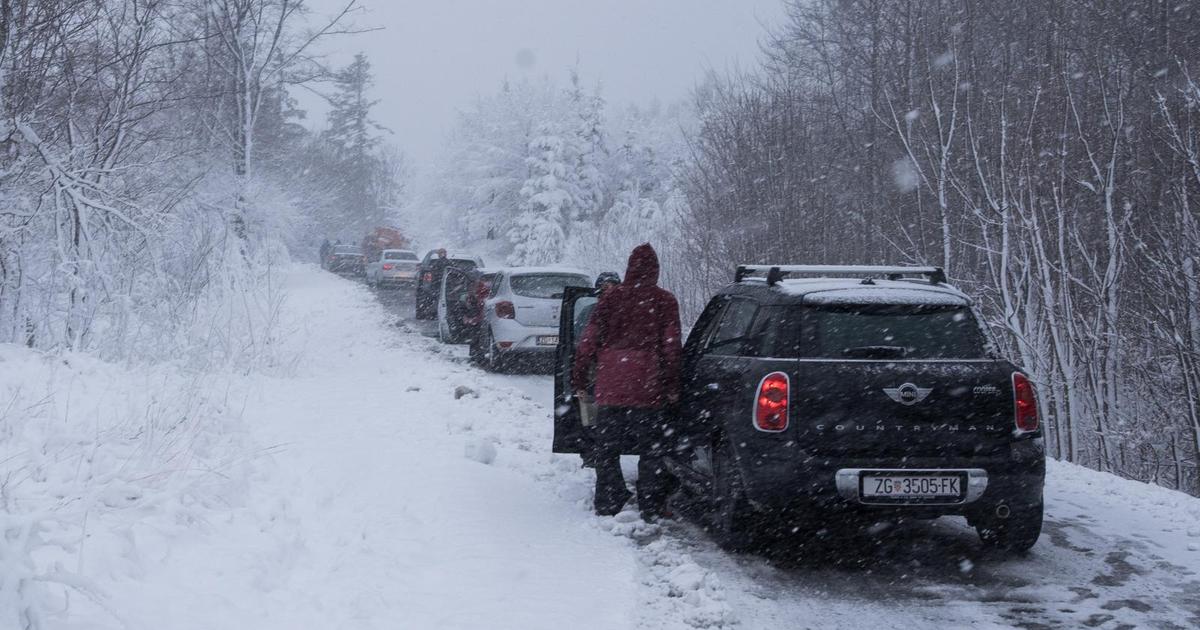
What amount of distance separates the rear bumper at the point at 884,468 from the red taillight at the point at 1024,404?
92 millimetres

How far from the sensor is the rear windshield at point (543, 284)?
15555 mm

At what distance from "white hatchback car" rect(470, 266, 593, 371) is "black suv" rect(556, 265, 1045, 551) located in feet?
31.2

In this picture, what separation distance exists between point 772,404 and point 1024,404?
1407mm

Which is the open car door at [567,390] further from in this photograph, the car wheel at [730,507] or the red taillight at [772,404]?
the red taillight at [772,404]

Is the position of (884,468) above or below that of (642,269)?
below

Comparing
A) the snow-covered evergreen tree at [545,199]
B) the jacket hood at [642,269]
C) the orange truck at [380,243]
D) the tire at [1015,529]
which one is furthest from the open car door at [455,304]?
the orange truck at [380,243]

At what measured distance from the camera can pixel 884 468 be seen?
5.45 m

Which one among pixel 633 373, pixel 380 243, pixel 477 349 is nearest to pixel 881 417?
pixel 633 373

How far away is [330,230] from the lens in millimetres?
81812

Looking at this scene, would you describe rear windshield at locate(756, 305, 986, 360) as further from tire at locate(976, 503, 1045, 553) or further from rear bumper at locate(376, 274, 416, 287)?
rear bumper at locate(376, 274, 416, 287)

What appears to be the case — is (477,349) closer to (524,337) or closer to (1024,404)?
(524,337)

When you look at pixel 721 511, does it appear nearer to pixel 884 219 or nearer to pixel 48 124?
pixel 48 124

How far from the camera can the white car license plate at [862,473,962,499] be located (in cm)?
544

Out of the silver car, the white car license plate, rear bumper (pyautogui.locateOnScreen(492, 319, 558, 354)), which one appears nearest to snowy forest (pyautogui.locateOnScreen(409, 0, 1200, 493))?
rear bumper (pyautogui.locateOnScreen(492, 319, 558, 354))
